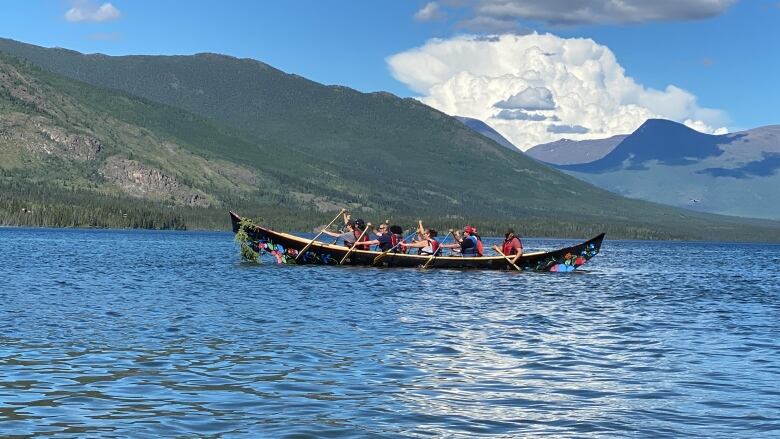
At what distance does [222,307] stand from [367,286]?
14927 mm

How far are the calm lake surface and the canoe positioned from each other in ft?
48.7

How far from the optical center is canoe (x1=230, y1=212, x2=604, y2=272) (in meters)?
67.6

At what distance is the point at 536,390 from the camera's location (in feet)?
80.0

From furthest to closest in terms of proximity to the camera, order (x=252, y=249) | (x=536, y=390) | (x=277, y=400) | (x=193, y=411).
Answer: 1. (x=252, y=249)
2. (x=536, y=390)
3. (x=277, y=400)
4. (x=193, y=411)

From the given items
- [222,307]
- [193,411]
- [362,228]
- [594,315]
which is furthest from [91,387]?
[362,228]

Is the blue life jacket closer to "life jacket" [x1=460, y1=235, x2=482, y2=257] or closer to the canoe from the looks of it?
"life jacket" [x1=460, y1=235, x2=482, y2=257]

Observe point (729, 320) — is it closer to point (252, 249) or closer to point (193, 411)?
point (193, 411)

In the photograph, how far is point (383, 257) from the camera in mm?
67812

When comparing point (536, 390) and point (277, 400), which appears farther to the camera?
point (536, 390)

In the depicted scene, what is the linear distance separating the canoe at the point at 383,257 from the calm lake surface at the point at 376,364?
48.7ft

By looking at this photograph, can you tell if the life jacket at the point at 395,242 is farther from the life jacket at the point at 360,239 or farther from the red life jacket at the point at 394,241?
the life jacket at the point at 360,239

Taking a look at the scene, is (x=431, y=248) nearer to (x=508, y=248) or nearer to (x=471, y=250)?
(x=471, y=250)

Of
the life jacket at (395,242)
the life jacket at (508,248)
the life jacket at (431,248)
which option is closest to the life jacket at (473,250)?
the life jacket at (508,248)

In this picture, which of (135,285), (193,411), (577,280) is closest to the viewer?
(193,411)
